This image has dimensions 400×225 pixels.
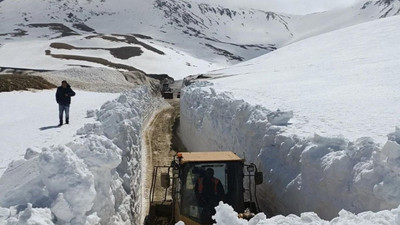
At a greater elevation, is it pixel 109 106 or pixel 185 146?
pixel 109 106

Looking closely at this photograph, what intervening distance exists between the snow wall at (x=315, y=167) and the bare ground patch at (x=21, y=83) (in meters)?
24.0

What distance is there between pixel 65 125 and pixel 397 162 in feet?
46.8

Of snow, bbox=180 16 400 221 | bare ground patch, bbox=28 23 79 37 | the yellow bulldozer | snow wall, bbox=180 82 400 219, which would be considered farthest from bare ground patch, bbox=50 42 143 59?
the yellow bulldozer

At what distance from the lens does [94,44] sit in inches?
4099

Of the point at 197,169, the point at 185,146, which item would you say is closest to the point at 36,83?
the point at 185,146

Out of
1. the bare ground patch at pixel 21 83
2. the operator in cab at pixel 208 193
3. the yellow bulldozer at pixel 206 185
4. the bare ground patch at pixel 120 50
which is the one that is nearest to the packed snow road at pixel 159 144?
the yellow bulldozer at pixel 206 185

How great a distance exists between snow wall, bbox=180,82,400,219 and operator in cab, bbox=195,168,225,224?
1590 millimetres

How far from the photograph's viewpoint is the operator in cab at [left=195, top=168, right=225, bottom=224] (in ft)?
28.3

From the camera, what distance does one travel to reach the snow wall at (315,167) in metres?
6.95

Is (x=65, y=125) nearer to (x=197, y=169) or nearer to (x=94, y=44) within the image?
(x=197, y=169)

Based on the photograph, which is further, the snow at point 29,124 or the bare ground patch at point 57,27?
the bare ground patch at point 57,27

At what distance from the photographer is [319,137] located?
902 cm

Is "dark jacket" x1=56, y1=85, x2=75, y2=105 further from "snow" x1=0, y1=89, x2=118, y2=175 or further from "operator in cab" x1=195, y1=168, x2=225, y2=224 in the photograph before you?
"operator in cab" x1=195, y1=168, x2=225, y2=224

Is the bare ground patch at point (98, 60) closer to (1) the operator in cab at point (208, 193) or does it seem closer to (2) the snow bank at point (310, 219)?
(1) the operator in cab at point (208, 193)
